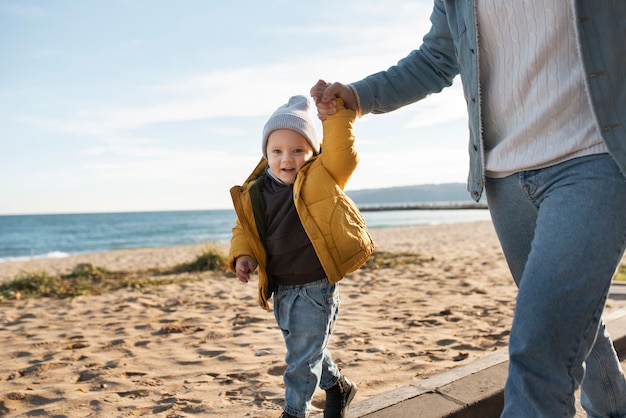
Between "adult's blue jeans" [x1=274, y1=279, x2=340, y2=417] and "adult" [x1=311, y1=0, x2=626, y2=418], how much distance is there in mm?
910

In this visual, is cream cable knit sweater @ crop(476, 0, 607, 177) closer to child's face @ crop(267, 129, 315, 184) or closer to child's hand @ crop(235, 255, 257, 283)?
child's face @ crop(267, 129, 315, 184)

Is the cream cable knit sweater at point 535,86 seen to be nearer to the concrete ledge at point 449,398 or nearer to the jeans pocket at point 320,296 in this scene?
the jeans pocket at point 320,296

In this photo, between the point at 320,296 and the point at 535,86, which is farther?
the point at 320,296

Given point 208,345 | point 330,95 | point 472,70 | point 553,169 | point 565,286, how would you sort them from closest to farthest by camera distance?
1. point 565,286
2. point 553,169
3. point 472,70
4. point 330,95
5. point 208,345

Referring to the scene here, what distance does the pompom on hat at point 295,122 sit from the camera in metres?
2.72

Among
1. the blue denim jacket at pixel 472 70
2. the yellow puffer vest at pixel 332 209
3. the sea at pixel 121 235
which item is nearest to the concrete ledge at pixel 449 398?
the yellow puffer vest at pixel 332 209

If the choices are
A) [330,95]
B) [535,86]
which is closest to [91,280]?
[330,95]

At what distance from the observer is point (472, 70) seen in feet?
6.53

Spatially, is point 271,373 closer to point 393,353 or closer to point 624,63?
point 393,353

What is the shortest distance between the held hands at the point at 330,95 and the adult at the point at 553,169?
0.47m

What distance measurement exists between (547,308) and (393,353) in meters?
2.62

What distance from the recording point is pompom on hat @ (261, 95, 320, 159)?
272cm

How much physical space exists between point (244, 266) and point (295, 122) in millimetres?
717

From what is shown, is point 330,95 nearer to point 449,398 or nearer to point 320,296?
point 320,296
